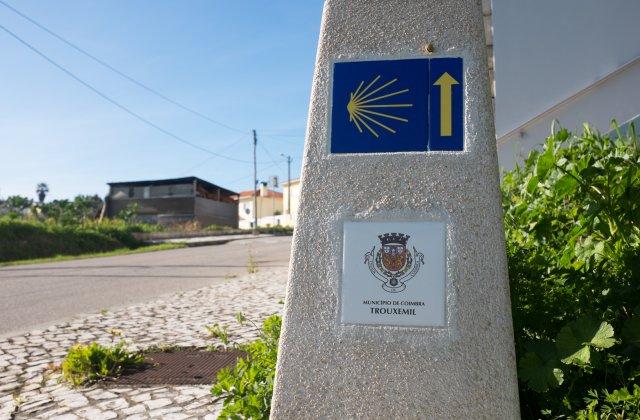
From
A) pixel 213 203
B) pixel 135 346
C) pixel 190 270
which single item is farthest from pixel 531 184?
pixel 213 203

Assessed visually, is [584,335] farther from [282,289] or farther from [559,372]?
[282,289]

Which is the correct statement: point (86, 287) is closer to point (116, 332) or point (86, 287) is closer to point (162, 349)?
point (116, 332)

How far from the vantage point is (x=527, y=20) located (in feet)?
20.3

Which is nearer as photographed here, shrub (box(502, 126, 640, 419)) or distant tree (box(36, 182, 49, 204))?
shrub (box(502, 126, 640, 419))

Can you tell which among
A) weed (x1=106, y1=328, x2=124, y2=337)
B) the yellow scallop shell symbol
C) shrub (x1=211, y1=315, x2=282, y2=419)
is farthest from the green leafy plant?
the yellow scallop shell symbol

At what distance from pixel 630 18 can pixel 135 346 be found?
576 centimetres

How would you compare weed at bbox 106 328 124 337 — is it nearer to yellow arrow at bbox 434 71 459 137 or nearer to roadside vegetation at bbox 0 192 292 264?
yellow arrow at bbox 434 71 459 137

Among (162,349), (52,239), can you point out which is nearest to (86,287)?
(162,349)

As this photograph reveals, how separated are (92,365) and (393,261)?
8.25ft

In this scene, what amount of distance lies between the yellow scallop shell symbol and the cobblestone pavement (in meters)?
1.69

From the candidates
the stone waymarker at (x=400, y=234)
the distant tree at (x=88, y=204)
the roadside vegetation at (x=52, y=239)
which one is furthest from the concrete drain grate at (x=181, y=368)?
the distant tree at (x=88, y=204)

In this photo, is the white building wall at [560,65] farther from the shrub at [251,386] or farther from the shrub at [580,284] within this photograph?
the shrub at [251,386]

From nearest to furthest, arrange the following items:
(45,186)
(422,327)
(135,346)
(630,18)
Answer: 1. (422,327)
2. (135,346)
3. (630,18)
4. (45,186)

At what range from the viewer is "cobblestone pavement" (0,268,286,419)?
122 inches
